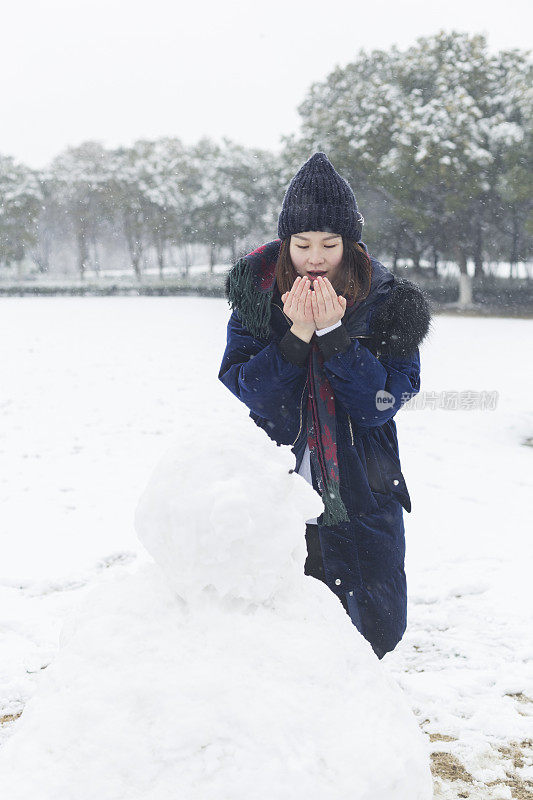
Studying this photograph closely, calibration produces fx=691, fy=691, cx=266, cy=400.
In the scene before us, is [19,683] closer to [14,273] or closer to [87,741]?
[87,741]

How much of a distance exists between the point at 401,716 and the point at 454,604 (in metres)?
3.08

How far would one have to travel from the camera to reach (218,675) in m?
1.24

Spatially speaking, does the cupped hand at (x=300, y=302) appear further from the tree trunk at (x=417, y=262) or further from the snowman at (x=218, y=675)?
the tree trunk at (x=417, y=262)

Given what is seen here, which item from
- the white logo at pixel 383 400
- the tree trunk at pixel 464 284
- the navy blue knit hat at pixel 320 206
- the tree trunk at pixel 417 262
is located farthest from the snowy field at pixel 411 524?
the tree trunk at pixel 417 262

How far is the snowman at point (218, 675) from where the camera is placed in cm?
116

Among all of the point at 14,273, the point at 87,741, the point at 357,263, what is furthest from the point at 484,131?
the point at 14,273

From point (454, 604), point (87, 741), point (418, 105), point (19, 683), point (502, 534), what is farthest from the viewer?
point (418, 105)

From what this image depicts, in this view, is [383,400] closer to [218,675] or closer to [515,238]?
[218,675]

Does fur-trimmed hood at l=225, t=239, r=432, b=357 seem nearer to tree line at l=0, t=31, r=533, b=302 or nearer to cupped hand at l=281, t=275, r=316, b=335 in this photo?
cupped hand at l=281, t=275, r=316, b=335

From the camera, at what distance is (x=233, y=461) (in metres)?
1.40

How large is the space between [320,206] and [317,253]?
0.51 feet

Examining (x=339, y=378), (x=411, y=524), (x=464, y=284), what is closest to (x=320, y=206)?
(x=339, y=378)

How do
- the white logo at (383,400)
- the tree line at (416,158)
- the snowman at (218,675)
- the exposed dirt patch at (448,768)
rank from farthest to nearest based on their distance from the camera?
the tree line at (416,158), the exposed dirt patch at (448,768), the white logo at (383,400), the snowman at (218,675)

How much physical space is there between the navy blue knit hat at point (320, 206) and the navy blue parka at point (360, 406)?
14cm
